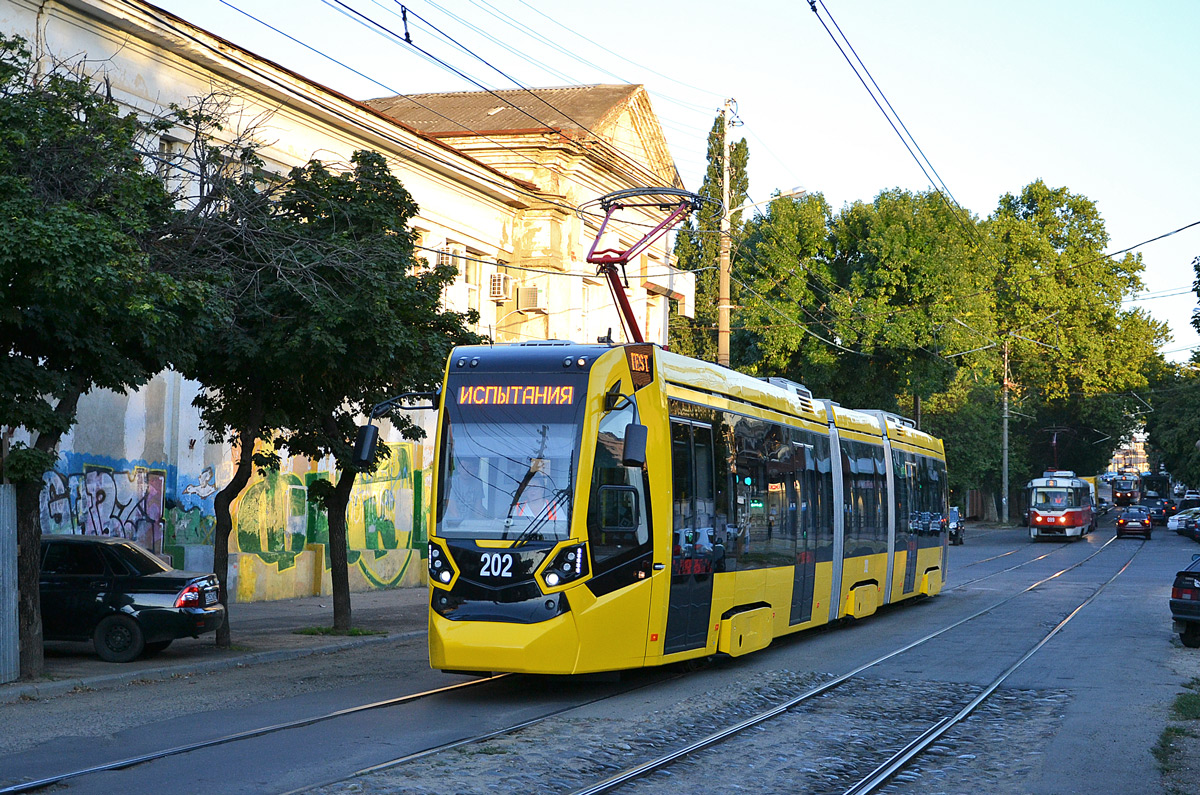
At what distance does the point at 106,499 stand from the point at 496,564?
36.8 feet

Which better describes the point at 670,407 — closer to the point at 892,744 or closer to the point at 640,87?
the point at 892,744

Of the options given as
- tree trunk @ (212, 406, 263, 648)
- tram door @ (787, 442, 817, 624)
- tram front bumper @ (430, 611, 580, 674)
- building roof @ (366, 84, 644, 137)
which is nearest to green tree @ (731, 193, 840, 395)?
building roof @ (366, 84, 644, 137)

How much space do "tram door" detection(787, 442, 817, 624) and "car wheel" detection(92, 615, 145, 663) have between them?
803cm

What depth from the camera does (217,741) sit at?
950 centimetres

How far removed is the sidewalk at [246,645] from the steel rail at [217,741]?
3330 mm

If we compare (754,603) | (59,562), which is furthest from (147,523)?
(754,603)

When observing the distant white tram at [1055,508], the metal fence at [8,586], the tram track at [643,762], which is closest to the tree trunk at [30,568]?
the metal fence at [8,586]

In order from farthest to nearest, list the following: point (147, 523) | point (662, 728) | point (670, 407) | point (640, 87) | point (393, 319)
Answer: point (640, 87) < point (147, 523) < point (393, 319) < point (670, 407) < point (662, 728)

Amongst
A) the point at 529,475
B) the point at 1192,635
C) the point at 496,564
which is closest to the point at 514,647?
the point at 496,564

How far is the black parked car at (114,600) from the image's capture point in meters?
14.3

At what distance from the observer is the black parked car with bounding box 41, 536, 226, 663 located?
47.0 feet

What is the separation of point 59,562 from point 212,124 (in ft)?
17.9

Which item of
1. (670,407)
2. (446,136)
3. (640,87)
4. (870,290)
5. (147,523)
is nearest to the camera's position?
(670,407)

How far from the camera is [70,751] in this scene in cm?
923
